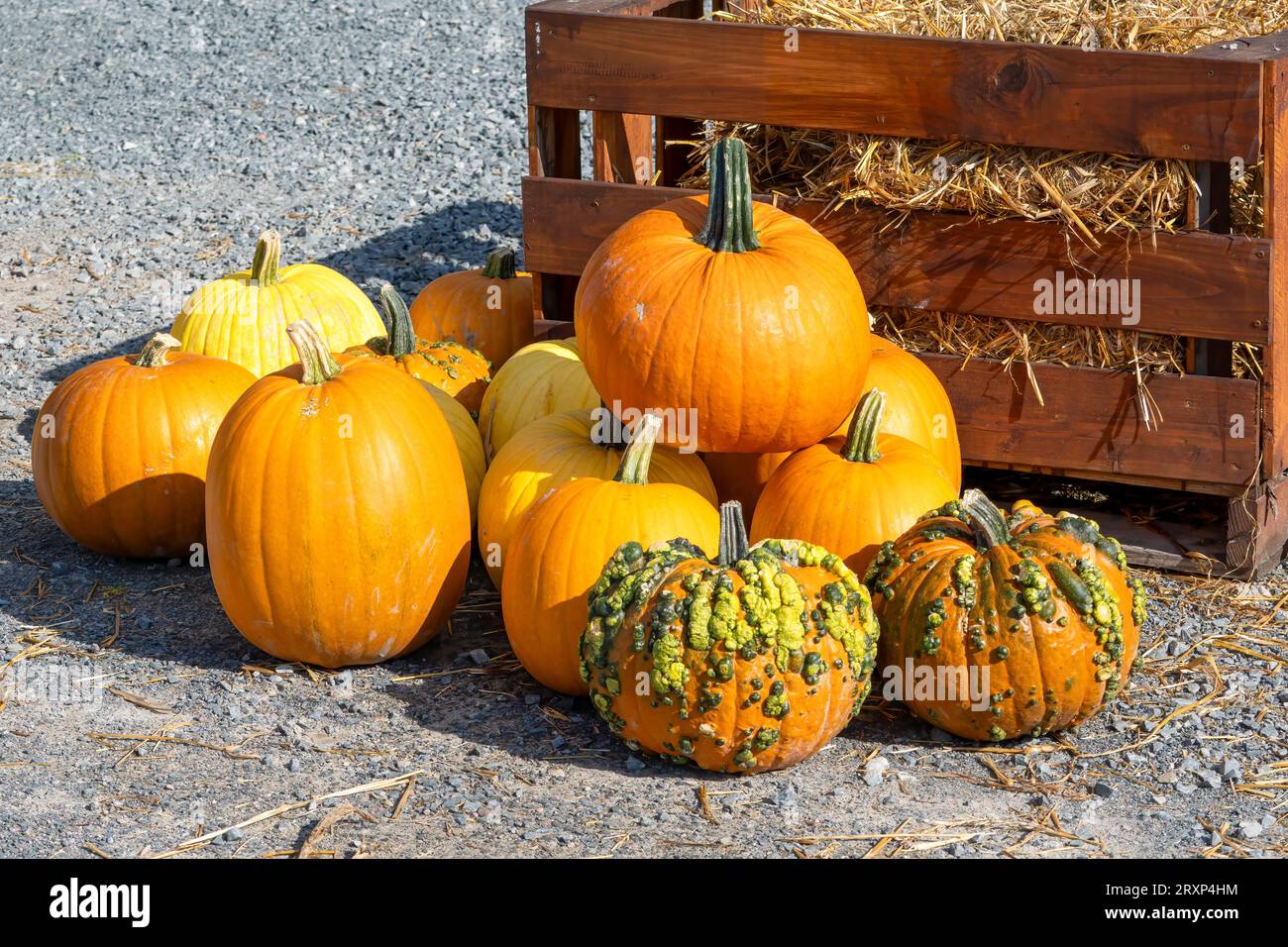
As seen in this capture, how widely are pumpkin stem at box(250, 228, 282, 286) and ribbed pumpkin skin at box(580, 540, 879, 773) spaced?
2380 millimetres

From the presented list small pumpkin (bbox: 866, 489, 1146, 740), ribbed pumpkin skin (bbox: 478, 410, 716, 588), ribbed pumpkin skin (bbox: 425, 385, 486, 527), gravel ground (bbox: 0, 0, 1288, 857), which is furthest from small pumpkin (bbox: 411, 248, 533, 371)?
small pumpkin (bbox: 866, 489, 1146, 740)

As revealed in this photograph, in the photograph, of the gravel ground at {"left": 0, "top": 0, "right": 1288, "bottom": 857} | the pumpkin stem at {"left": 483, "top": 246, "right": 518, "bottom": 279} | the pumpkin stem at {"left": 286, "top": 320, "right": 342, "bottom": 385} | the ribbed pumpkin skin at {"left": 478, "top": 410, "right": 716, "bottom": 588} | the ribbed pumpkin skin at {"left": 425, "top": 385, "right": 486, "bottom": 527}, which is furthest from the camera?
the pumpkin stem at {"left": 483, "top": 246, "right": 518, "bottom": 279}

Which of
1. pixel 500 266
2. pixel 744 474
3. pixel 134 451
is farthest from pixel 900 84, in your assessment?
pixel 134 451

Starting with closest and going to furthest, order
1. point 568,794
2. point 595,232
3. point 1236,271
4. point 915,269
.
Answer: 1. point 568,794
2. point 1236,271
3. point 915,269
4. point 595,232

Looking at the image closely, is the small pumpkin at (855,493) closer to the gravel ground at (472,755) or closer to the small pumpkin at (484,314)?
the gravel ground at (472,755)

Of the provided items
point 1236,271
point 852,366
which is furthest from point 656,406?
point 1236,271

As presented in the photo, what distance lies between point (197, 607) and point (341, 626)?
0.76 metres

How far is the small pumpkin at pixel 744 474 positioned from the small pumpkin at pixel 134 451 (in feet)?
5.11

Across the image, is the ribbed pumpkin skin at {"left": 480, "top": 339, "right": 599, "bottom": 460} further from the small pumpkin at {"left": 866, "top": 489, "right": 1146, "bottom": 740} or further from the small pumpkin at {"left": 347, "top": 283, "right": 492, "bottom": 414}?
the small pumpkin at {"left": 866, "top": 489, "right": 1146, "bottom": 740}

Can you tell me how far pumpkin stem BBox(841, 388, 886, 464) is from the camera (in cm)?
414

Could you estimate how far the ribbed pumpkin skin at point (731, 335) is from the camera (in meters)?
4.07

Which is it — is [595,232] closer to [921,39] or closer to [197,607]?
[921,39]

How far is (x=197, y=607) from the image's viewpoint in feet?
15.0

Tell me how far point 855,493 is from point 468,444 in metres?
1.27
